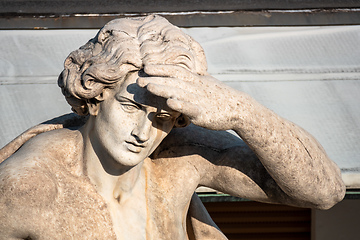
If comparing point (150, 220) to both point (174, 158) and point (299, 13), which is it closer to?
point (174, 158)

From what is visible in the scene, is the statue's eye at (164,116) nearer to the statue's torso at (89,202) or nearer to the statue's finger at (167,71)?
the statue's finger at (167,71)

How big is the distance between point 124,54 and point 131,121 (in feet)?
0.88

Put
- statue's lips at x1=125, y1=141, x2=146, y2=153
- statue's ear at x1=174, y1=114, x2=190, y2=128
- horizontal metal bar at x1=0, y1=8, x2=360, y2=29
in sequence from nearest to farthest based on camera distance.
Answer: statue's lips at x1=125, y1=141, x2=146, y2=153, statue's ear at x1=174, y1=114, x2=190, y2=128, horizontal metal bar at x1=0, y1=8, x2=360, y2=29

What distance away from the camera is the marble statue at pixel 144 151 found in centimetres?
358

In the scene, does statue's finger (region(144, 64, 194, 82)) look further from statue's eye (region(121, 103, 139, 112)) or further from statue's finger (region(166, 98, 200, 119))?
statue's eye (region(121, 103, 139, 112))

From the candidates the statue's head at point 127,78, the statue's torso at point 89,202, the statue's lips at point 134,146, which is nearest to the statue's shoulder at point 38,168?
the statue's torso at point 89,202

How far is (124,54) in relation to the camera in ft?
11.7

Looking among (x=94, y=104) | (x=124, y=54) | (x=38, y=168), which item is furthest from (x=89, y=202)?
(x=124, y=54)

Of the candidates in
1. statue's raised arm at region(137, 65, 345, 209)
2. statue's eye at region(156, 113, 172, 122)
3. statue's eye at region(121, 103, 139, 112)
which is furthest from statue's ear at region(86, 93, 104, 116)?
statue's raised arm at region(137, 65, 345, 209)

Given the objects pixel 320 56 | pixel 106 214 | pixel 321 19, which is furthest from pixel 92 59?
pixel 321 19

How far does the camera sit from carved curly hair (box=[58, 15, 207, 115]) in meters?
3.57

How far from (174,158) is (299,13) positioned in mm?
3999

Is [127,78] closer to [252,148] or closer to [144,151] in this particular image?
[144,151]

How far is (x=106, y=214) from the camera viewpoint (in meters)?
3.90
